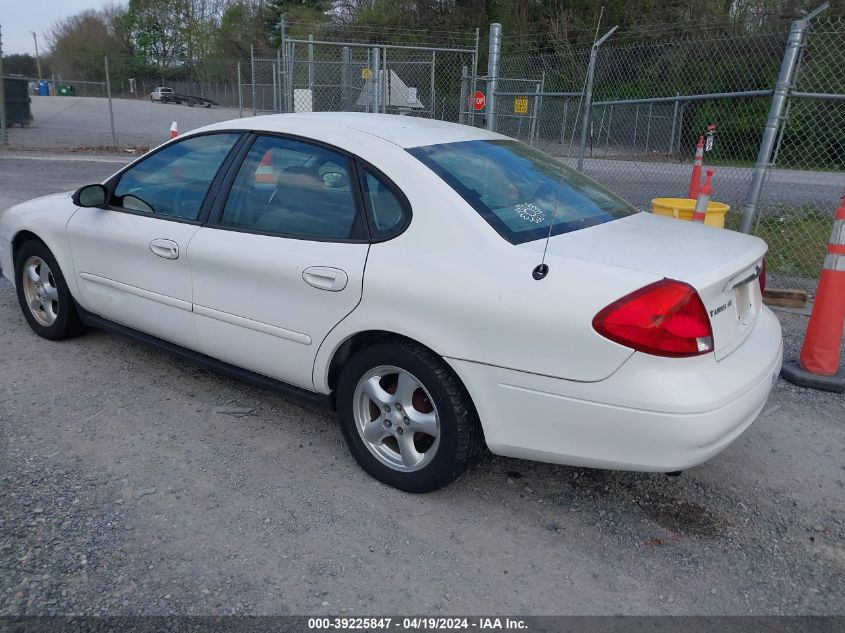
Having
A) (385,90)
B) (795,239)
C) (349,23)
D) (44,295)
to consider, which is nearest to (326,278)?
(44,295)

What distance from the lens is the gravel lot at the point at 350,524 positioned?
2.55 meters

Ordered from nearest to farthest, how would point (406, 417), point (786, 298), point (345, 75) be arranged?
point (406, 417), point (786, 298), point (345, 75)

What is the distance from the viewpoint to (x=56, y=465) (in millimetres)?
3311

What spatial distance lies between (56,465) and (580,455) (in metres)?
2.42

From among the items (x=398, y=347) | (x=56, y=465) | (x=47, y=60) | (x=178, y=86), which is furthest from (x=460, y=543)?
(x=47, y=60)

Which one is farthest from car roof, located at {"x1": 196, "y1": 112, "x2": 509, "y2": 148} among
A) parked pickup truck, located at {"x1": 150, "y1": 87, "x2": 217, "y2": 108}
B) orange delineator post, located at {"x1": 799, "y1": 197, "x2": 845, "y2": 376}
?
parked pickup truck, located at {"x1": 150, "y1": 87, "x2": 217, "y2": 108}

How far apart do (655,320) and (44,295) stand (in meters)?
4.09

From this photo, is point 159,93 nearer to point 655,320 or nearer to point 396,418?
point 396,418

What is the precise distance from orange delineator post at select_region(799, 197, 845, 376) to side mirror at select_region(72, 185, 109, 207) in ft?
14.6

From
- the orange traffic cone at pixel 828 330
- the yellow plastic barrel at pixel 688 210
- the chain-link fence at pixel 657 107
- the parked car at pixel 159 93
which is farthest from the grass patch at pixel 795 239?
the parked car at pixel 159 93

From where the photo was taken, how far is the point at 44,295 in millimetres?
4773

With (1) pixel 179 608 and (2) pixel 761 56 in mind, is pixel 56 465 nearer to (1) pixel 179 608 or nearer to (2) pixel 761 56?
(1) pixel 179 608

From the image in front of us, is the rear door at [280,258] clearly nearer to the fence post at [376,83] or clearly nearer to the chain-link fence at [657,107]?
the chain-link fence at [657,107]

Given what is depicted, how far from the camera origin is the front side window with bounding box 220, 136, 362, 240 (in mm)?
3305
